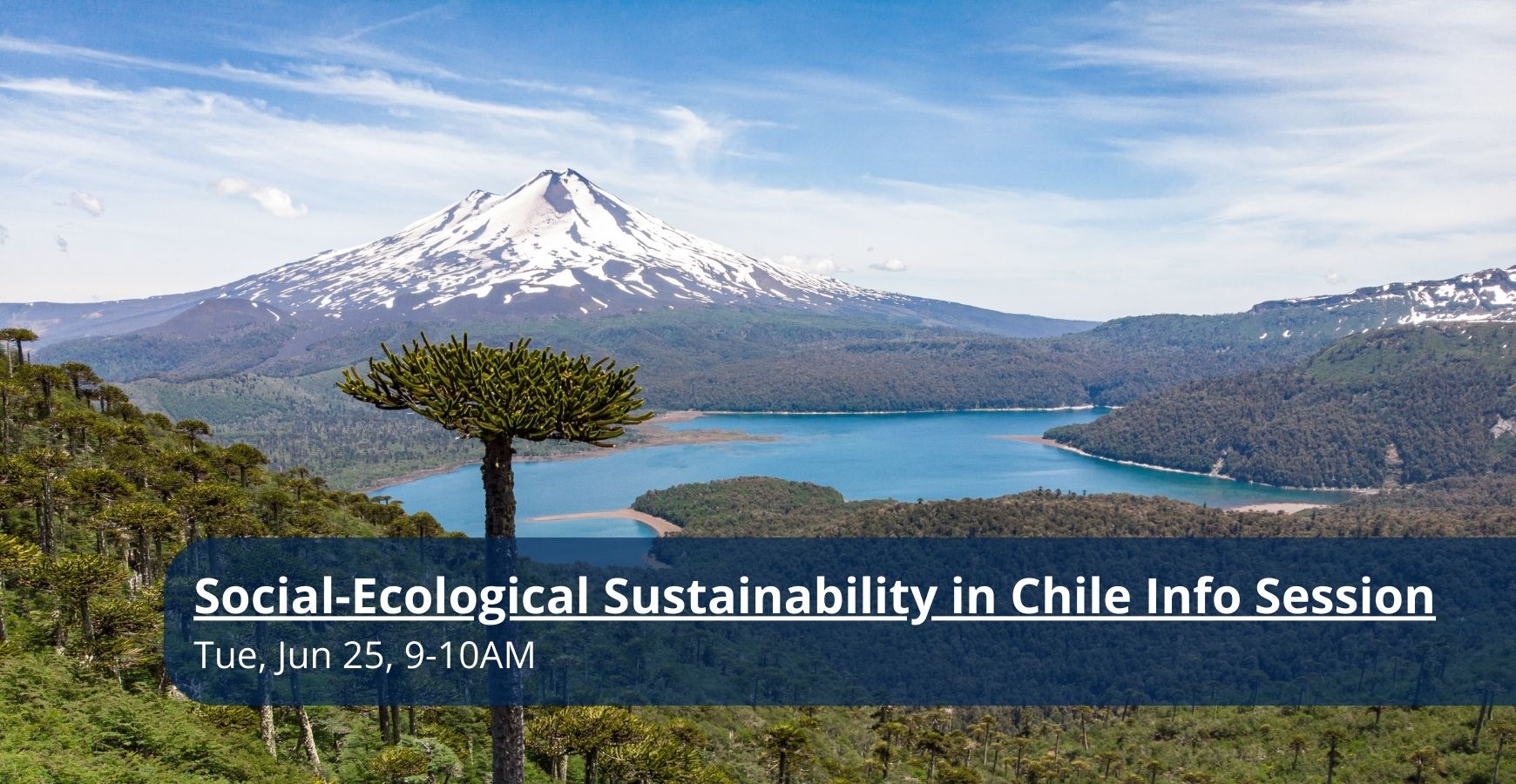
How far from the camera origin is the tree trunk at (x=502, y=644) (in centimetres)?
899

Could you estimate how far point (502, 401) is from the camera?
8.86 metres

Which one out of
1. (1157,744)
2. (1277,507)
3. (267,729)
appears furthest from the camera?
(1277,507)

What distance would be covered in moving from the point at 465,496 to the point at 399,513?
10811cm

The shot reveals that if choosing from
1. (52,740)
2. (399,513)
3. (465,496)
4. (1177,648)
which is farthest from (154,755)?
(465,496)

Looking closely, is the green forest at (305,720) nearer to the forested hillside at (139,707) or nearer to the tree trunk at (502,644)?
the forested hillside at (139,707)

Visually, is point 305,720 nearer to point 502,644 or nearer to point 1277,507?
point 502,644

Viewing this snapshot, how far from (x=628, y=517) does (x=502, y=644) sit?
138 metres

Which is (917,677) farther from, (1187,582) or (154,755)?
(154,755)

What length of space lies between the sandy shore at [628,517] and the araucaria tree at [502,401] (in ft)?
403

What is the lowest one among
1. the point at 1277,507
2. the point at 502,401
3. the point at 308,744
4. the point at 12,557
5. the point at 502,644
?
the point at 1277,507

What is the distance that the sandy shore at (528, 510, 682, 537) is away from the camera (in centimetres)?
13400

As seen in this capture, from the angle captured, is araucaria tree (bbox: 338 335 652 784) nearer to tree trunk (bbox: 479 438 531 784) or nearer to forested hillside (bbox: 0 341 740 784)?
tree trunk (bbox: 479 438 531 784)

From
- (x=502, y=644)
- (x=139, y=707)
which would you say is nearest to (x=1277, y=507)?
(x=502, y=644)

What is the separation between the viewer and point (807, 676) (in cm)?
6019
